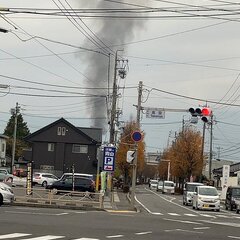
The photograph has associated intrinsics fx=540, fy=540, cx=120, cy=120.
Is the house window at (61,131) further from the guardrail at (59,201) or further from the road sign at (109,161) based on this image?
the guardrail at (59,201)

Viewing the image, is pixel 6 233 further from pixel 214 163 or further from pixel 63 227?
pixel 214 163

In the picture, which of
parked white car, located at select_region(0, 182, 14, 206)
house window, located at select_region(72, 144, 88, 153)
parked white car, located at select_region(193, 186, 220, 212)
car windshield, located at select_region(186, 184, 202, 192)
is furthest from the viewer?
house window, located at select_region(72, 144, 88, 153)

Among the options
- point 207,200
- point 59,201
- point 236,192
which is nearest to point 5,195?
point 59,201

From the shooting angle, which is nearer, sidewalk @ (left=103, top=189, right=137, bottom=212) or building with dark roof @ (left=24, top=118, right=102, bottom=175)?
sidewalk @ (left=103, top=189, right=137, bottom=212)

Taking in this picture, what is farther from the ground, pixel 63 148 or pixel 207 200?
pixel 63 148

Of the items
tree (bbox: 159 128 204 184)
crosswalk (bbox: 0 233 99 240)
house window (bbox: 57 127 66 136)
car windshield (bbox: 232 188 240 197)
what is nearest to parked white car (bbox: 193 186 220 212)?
car windshield (bbox: 232 188 240 197)

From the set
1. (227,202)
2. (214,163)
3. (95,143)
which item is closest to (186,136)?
(95,143)

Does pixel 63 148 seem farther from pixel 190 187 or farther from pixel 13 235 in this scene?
pixel 13 235

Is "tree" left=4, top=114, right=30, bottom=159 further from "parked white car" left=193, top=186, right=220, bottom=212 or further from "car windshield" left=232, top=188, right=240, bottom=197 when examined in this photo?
"parked white car" left=193, top=186, right=220, bottom=212

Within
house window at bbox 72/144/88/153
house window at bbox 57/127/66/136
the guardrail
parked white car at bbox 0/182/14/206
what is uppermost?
house window at bbox 57/127/66/136

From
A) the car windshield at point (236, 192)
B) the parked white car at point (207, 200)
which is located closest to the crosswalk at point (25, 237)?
the parked white car at point (207, 200)

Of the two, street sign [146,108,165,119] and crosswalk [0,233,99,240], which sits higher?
street sign [146,108,165,119]

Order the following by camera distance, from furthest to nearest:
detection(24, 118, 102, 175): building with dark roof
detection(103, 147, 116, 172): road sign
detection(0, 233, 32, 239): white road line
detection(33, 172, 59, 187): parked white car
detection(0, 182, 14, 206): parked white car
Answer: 1. detection(24, 118, 102, 175): building with dark roof
2. detection(33, 172, 59, 187): parked white car
3. detection(103, 147, 116, 172): road sign
4. detection(0, 182, 14, 206): parked white car
5. detection(0, 233, 32, 239): white road line

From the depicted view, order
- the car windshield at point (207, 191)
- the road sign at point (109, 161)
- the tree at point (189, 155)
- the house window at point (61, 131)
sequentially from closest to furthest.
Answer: the road sign at point (109, 161), the car windshield at point (207, 191), the tree at point (189, 155), the house window at point (61, 131)
